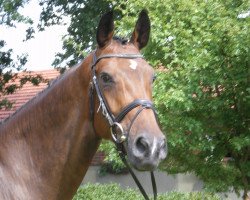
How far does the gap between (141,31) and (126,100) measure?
69cm

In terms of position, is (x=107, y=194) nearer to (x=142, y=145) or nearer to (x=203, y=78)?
(x=203, y=78)

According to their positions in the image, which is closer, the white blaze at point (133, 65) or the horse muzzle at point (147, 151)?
the horse muzzle at point (147, 151)

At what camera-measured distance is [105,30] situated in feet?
10.3

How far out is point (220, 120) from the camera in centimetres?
686

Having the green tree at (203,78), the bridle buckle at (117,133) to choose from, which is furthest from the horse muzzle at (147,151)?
the green tree at (203,78)

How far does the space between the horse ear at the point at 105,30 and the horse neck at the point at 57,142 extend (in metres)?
0.23

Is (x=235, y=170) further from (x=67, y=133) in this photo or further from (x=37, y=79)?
(x=37, y=79)

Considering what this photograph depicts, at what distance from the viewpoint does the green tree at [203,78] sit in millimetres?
6109

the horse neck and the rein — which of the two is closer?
the rein

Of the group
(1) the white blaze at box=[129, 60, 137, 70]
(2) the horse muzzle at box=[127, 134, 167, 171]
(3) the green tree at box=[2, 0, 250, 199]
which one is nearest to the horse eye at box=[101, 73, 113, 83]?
(1) the white blaze at box=[129, 60, 137, 70]

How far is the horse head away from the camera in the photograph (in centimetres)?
270

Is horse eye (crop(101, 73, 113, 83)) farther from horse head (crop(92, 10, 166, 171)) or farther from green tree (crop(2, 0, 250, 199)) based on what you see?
green tree (crop(2, 0, 250, 199))

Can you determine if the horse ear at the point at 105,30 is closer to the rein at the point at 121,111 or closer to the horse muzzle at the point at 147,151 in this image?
the rein at the point at 121,111

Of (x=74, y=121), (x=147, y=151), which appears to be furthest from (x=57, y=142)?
(x=147, y=151)
